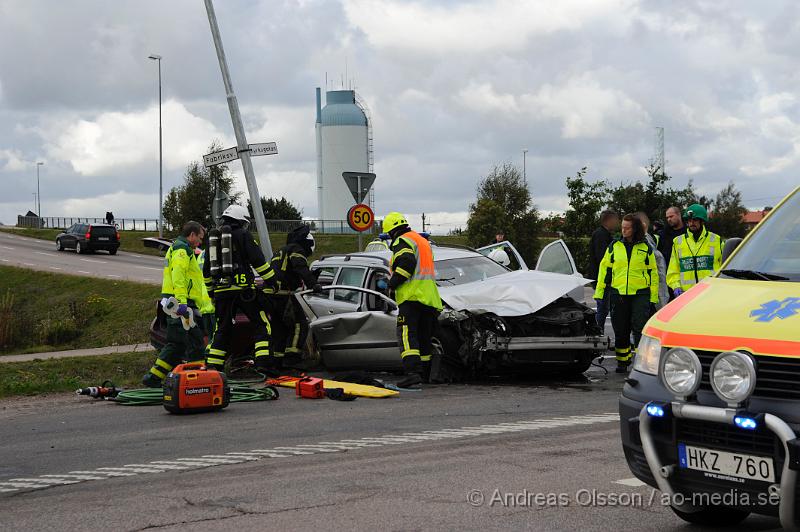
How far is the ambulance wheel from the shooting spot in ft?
15.7

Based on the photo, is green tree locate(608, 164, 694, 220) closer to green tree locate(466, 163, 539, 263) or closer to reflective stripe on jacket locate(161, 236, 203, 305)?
green tree locate(466, 163, 539, 263)

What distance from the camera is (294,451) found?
720cm

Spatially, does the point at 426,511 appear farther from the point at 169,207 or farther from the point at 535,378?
the point at 169,207

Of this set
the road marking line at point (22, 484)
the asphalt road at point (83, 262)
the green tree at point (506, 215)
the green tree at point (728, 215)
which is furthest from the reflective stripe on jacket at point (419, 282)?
the green tree at point (728, 215)

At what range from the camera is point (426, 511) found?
17.5 ft

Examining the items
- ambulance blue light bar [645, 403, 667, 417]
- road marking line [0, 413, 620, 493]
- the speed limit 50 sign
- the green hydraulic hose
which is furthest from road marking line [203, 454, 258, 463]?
the speed limit 50 sign

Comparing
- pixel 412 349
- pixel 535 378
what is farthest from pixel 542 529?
pixel 535 378

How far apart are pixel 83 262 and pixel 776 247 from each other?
39181 millimetres

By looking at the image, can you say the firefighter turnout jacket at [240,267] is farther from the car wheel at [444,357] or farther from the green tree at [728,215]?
the green tree at [728,215]

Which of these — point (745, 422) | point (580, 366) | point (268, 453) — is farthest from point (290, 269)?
point (745, 422)

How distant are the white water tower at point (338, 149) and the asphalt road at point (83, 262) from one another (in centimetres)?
2635

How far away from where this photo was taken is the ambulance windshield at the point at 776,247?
4930 mm

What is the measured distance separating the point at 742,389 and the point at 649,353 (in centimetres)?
61

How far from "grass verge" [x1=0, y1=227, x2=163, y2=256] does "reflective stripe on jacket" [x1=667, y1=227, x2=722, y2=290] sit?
42.7 m
